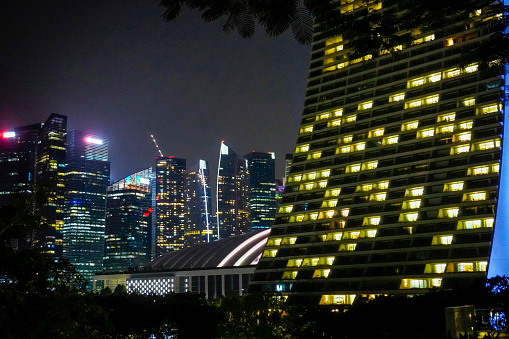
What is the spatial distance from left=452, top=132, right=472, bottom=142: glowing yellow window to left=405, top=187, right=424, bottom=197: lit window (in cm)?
960

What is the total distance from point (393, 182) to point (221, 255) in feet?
182

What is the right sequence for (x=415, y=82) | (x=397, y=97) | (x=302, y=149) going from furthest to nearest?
(x=302, y=149) → (x=397, y=97) → (x=415, y=82)

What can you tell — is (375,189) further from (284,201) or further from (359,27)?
(359,27)

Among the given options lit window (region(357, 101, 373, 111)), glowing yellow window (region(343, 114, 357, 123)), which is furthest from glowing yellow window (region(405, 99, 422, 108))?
glowing yellow window (region(343, 114, 357, 123))

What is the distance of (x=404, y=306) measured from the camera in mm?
40125

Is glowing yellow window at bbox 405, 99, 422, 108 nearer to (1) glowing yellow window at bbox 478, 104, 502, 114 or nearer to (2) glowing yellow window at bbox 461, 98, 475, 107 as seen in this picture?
(2) glowing yellow window at bbox 461, 98, 475, 107

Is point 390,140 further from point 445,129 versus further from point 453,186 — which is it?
point 453,186

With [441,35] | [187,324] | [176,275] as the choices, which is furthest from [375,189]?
[176,275]

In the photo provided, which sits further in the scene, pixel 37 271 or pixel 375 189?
pixel 375 189

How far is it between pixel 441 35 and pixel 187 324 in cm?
6766

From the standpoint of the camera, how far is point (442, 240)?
295ft

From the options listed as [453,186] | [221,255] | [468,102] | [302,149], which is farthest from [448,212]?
[221,255]

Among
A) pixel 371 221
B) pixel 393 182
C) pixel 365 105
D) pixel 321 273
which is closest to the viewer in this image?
pixel 321 273

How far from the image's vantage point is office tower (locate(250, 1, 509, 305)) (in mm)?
88688
